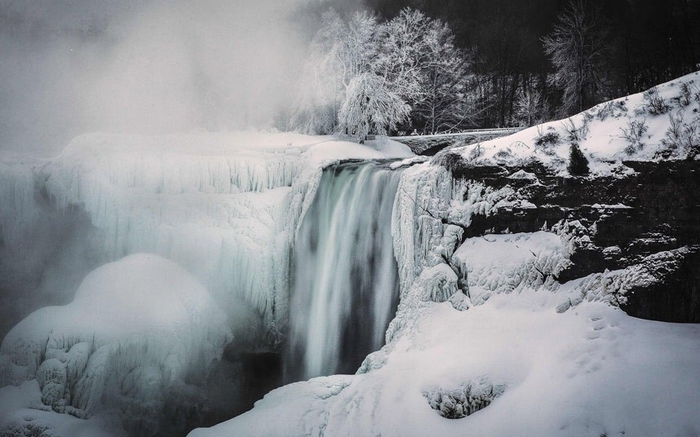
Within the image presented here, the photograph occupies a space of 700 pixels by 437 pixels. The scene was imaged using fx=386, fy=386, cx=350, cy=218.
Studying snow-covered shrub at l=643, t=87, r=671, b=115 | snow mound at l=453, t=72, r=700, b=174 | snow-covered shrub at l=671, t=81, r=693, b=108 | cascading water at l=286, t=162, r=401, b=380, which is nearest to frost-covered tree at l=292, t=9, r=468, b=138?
cascading water at l=286, t=162, r=401, b=380

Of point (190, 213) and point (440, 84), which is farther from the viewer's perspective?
point (440, 84)

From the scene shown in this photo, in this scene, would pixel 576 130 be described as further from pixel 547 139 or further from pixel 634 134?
pixel 634 134

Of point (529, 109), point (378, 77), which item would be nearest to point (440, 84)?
point (529, 109)

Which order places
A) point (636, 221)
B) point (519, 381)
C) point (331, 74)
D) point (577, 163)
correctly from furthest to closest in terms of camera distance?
point (331, 74), point (577, 163), point (636, 221), point (519, 381)

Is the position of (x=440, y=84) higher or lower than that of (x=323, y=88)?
higher

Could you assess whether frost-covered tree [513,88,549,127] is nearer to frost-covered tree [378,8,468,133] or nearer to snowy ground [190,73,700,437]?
frost-covered tree [378,8,468,133]

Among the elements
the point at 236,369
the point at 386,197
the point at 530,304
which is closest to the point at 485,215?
the point at 530,304
